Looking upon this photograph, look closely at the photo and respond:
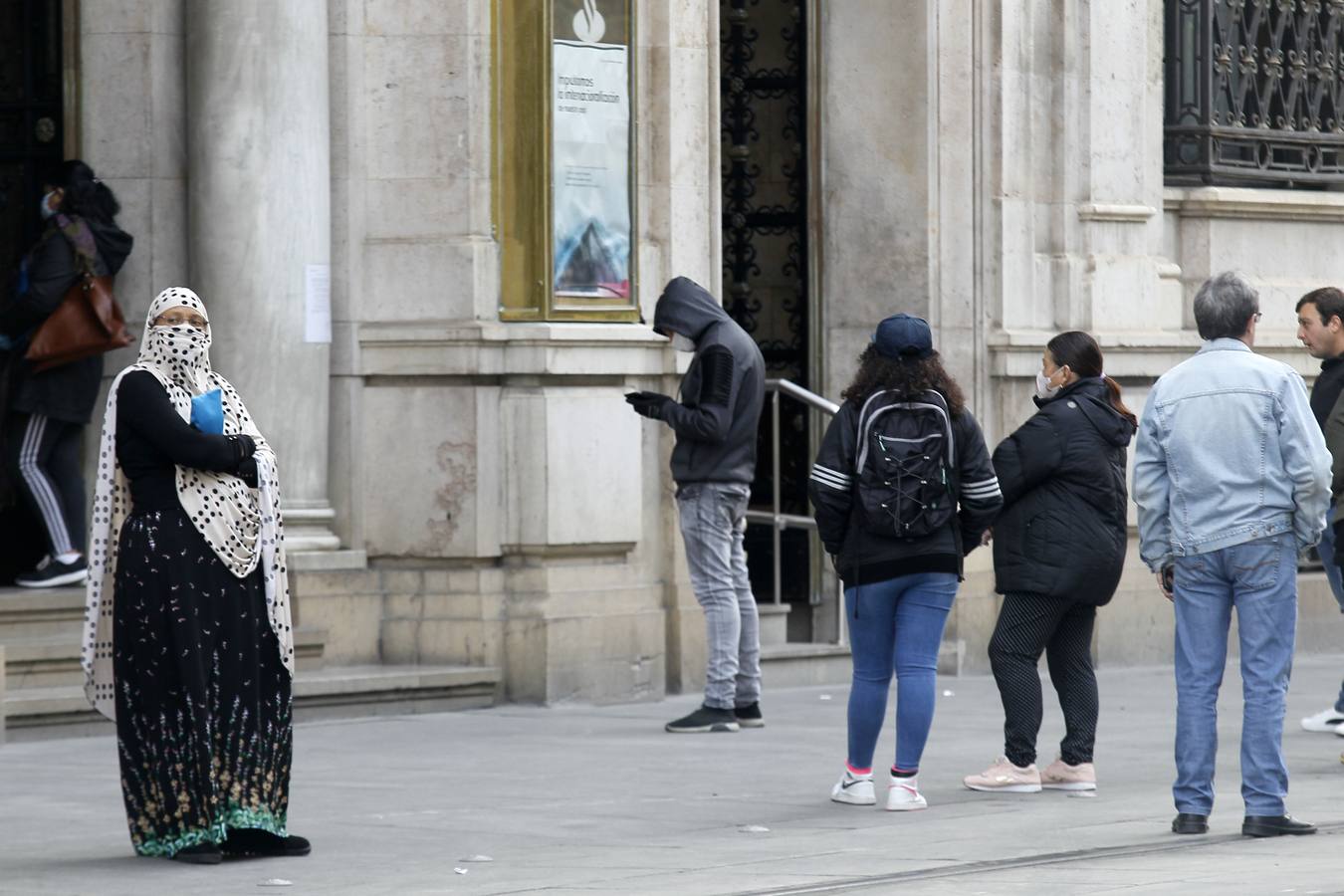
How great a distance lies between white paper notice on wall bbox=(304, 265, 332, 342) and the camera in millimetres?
13164

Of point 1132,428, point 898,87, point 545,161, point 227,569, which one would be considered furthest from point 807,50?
point 227,569

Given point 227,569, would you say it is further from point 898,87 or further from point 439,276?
point 898,87

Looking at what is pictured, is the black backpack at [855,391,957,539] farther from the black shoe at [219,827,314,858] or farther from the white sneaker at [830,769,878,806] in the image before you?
the black shoe at [219,827,314,858]

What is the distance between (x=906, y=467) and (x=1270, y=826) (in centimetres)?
166

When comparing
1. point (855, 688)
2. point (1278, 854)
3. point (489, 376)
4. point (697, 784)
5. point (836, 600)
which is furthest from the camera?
point (836, 600)

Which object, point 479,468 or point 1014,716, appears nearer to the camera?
point 1014,716

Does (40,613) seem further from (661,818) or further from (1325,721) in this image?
(1325,721)

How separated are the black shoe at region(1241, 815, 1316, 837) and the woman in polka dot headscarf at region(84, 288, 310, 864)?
2953 mm

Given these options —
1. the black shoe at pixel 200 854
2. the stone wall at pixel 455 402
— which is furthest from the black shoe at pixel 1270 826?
the stone wall at pixel 455 402

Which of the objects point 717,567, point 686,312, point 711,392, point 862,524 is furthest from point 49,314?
point 862,524

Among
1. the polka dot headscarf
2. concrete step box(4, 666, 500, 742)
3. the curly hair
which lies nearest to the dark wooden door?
concrete step box(4, 666, 500, 742)

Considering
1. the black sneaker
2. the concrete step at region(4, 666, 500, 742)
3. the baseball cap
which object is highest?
the baseball cap

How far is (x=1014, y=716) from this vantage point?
10383 mm

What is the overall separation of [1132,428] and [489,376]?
12.6 ft
